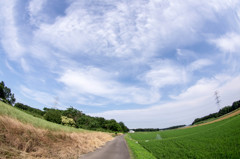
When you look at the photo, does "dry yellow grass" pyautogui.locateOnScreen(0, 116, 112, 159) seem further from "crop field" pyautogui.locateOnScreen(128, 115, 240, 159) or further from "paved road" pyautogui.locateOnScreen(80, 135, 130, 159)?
"crop field" pyautogui.locateOnScreen(128, 115, 240, 159)

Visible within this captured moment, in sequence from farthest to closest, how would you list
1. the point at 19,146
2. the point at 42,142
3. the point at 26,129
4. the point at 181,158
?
the point at 181,158 < the point at 42,142 < the point at 26,129 < the point at 19,146

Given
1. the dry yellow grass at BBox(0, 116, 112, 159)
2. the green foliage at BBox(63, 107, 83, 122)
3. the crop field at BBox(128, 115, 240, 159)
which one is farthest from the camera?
the green foliage at BBox(63, 107, 83, 122)

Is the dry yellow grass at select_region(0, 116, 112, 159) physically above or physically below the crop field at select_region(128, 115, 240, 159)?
above

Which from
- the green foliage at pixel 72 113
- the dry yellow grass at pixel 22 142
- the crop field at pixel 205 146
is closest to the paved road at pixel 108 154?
the dry yellow grass at pixel 22 142

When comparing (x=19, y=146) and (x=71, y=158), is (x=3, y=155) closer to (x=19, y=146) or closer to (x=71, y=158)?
(x=19, y=146)

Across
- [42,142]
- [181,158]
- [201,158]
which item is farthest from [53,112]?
[201,158]

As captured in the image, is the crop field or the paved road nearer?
the crop field

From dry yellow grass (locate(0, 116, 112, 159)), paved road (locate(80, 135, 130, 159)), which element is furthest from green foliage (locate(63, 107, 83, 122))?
dry yellow grass (locate(0, 116, 112, 159))

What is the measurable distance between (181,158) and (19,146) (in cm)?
1355

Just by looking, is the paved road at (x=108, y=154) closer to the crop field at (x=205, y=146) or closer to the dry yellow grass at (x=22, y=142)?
the dry yellow grass at (x=22, y=142)

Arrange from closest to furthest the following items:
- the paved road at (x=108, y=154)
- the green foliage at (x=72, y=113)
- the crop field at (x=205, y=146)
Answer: the crop field at (x=205, y=146) < the paved road at (x=108, y=154) < the green foliage at (x=72, y=113)

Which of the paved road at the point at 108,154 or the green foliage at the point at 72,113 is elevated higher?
the green foliage at the point at 72,113

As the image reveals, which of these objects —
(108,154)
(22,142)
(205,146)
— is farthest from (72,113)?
(205,146)

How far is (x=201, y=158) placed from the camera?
34.1 ft
